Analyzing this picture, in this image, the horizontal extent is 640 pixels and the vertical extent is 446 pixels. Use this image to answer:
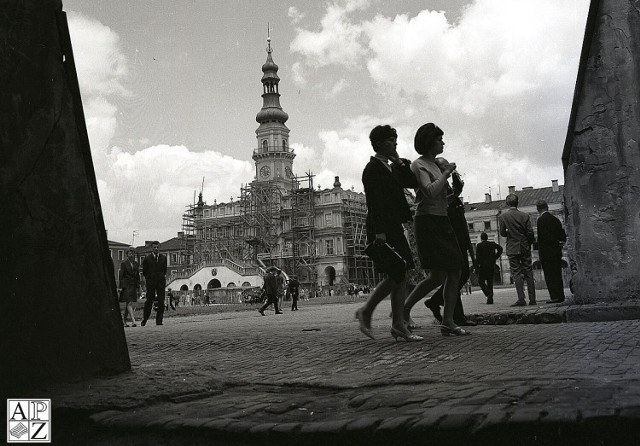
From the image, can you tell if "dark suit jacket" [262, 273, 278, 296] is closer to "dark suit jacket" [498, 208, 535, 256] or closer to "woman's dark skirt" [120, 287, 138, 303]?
"woman's dark skirt" [120, 287, 138, 303]

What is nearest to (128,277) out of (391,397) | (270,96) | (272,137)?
(391,397)

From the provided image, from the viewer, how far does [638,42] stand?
6.33 metres

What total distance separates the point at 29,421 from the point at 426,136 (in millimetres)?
3925

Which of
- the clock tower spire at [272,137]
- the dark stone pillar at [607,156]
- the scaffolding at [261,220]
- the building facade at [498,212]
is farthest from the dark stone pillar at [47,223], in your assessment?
the clock tower spire at [272,137]

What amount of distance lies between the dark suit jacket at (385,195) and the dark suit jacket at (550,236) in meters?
4.67

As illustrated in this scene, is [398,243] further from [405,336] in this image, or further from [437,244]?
[405,336]

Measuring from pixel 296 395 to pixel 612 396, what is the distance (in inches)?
58.6

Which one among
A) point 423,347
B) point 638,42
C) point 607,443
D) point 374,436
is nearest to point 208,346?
point 423,347

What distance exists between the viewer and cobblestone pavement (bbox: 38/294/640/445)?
6.48 ft

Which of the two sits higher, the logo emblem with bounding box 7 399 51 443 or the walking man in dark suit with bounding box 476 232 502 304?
the walking man in dark suit with bounding box 476 232 502 304

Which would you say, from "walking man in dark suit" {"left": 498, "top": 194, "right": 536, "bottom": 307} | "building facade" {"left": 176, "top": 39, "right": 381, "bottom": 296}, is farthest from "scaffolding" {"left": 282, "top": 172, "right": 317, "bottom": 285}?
"walking man in dark suit" {"left": 498, "top": 194, "right": 536, "bottom": 307}

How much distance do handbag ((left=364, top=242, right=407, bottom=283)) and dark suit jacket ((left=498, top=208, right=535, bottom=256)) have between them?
17.5 feet

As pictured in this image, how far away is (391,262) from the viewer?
4895mm

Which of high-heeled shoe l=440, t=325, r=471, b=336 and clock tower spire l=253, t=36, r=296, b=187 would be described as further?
clock tower spire l=253, t=36, r=296, b=187
